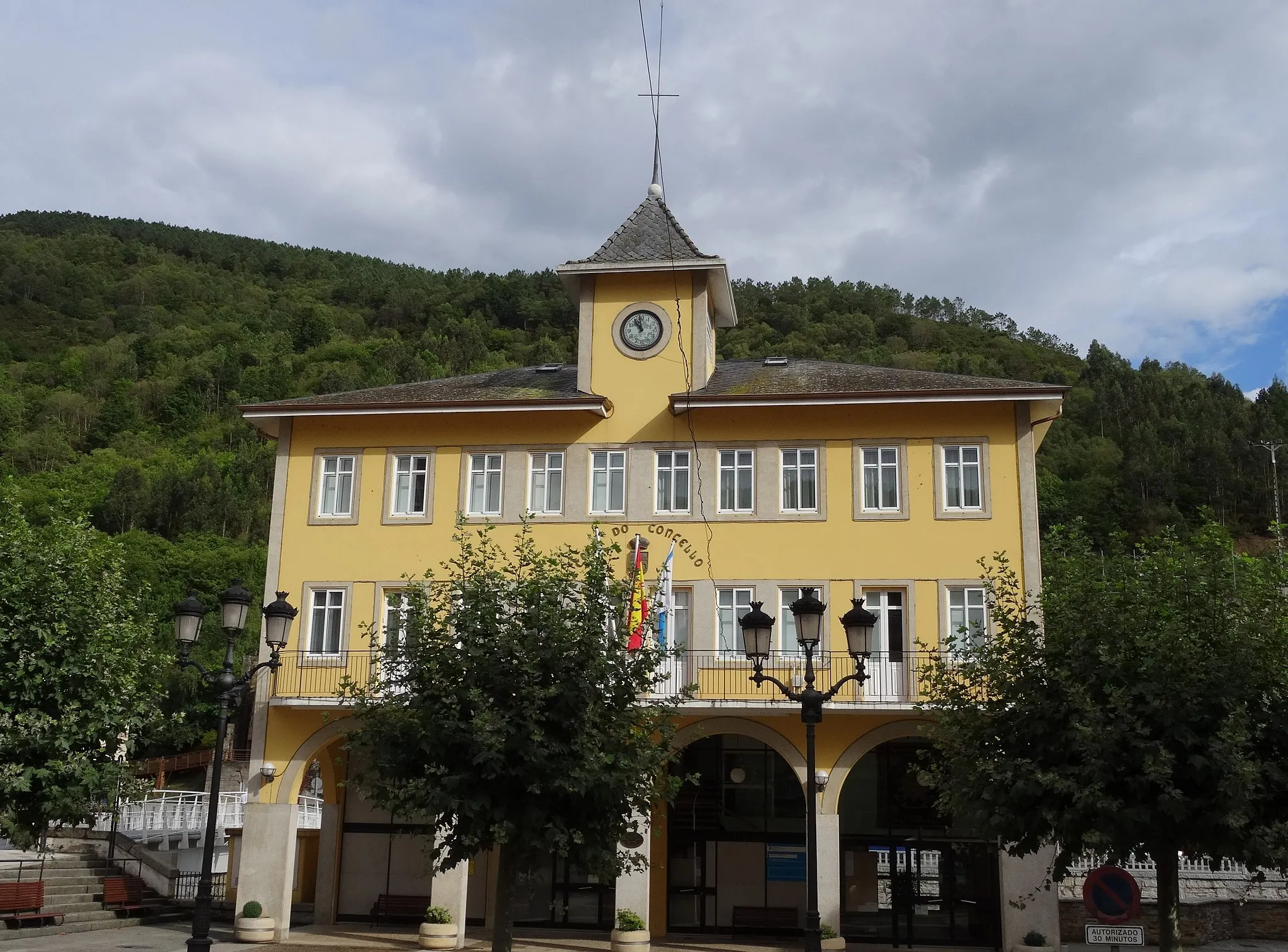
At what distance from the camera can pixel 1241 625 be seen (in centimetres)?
1689

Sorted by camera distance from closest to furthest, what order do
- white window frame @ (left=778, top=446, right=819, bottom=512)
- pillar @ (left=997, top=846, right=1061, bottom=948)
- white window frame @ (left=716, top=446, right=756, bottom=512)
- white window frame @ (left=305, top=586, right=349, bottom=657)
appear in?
pillar @ (left=997, top=846, right=1061, bottom=948)
white window frame @ (left=778, top=446, right=819, bottom=512)
white window frame @ (left=716, top=446, right=756, bottom=512)
white window frame @ (left=305, top=586, right=349, bottom=657)

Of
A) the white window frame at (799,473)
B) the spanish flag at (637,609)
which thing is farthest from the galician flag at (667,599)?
the white window frame at (799,473)

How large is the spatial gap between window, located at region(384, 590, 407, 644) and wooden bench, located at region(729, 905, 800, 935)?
9527 mm

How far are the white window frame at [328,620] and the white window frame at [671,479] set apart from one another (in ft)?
22.8

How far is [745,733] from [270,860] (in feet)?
32.0

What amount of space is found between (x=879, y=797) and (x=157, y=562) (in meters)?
57.2

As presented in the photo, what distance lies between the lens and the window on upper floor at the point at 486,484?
28.0m

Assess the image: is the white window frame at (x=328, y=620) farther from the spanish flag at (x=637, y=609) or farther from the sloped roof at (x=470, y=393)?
the spanish flag at (x=637, y=609)

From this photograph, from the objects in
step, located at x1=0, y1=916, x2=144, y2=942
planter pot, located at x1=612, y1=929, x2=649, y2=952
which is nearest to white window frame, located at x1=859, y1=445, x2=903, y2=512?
planter pot, located at x1=612, y1=929, x2=649, y2=952

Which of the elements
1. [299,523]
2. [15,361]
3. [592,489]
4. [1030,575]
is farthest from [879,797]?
[15,361]

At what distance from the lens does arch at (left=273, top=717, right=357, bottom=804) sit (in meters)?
Answer: 26.4

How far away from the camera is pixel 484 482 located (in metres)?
28.2

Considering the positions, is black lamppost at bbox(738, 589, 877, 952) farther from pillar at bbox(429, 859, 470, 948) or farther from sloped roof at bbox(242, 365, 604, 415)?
sloped roof at bbox(242, 365, 604, 415)

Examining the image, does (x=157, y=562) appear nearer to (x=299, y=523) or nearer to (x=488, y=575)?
(x=299, y=523)
